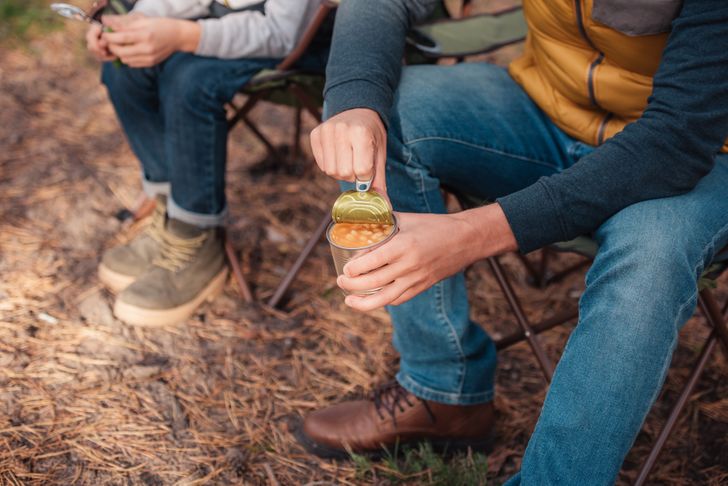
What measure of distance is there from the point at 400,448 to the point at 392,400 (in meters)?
0.16

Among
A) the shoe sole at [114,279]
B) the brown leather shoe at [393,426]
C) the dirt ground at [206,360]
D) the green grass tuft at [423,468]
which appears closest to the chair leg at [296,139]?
the dirt ground at [206,360]

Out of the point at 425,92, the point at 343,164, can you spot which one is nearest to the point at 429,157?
the point at 425,92

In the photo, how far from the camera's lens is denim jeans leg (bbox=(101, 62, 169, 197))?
92.2 inches

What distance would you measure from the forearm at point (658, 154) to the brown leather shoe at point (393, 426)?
0.67 meters

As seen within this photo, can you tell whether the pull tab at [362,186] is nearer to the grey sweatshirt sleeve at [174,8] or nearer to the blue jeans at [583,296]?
the blue jeans at [583,296]

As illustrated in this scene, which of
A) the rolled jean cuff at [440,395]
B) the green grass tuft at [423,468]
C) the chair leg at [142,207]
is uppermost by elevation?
the rolled jean cuff at [440,395]

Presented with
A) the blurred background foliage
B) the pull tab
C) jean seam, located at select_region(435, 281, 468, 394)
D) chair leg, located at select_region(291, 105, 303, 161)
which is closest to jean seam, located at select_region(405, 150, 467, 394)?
jean seam, located at select_region(435, 281, 468, 394)

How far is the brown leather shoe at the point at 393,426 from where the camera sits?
74.6 inches

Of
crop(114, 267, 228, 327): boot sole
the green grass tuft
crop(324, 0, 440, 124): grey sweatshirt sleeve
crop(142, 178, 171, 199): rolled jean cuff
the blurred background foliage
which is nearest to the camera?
crop(324, 0, 440, 124): grey sweatshirt sleeve

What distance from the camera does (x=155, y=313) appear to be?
2.32 m

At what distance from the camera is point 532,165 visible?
1.81 m

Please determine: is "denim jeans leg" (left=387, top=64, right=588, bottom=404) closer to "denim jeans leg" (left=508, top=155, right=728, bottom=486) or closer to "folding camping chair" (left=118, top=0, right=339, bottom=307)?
"folding camping chair" (left=118, top=0, right=339, bottom=307)

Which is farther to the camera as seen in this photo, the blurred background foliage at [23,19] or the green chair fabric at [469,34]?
the blurred background foliage at [23,19]

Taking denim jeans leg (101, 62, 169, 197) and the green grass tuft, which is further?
denim jeans leg (101, 62, 169, 197)
